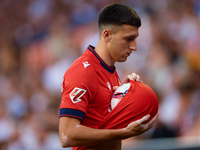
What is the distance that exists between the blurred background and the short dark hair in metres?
3.08

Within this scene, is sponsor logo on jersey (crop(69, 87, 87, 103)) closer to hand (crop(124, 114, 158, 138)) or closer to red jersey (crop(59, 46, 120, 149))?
red jersey (crop(59, 46, 120, 149))

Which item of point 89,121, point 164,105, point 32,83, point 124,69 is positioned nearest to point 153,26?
point 124,69

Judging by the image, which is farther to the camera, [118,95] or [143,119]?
[118,95]

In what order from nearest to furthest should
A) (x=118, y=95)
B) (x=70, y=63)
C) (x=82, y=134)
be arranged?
(x=82, y=134), (x=118, y=95), (x=70, y=63)

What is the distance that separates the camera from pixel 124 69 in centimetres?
523

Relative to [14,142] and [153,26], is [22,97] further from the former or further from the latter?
[153,26]

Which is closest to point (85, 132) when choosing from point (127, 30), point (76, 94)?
point (76, 94)

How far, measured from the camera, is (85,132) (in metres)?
1.75

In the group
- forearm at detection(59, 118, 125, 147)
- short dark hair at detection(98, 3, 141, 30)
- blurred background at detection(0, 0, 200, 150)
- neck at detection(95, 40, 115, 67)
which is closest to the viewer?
forearm at detection(59, 118, 125, 147)

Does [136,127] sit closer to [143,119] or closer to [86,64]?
[143,119]

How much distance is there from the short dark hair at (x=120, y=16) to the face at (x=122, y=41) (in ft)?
0.13

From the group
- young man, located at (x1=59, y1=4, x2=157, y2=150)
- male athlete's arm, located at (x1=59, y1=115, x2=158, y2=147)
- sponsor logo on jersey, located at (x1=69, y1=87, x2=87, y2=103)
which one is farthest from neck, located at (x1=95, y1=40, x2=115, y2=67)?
male athlete's arm, located at (x1=59, y1=115, x2=158, y2=147)

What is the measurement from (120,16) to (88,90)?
1.99 feet

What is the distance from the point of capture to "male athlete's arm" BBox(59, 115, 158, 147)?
1.74m
